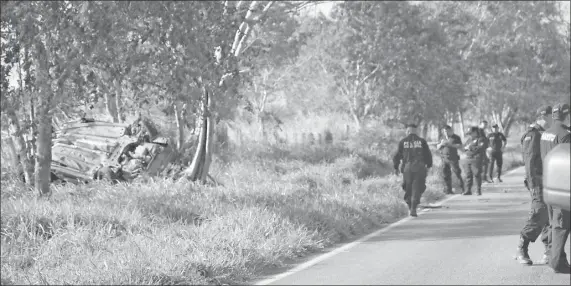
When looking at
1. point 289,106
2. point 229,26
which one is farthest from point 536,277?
point 289,106

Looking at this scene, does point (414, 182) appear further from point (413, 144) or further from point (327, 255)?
point (327, 255)

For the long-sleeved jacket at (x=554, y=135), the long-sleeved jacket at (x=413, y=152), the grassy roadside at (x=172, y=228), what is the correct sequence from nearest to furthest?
the grassy roadside at (x=172, y=228) < the long-sleeved jacket at (x=554, y=135) < the long-sleeved jacket at (x=413, y=152)

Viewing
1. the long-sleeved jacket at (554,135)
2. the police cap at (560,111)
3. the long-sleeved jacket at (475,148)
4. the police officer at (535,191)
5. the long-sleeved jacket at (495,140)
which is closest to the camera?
the long-sleeved jacket at (554,135)

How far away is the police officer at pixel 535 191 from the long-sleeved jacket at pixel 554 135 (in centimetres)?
45

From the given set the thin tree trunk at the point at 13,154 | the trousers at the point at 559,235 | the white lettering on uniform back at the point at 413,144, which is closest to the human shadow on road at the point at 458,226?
the white lettering on uniform back at the point at 413,144

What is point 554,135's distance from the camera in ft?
26.2

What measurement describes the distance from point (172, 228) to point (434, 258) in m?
3.45

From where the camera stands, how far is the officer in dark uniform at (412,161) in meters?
14.2

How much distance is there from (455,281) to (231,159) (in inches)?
674

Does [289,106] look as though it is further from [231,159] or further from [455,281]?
[455,281]

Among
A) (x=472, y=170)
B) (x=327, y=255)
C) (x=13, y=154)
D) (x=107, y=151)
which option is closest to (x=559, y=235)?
(x=327, y=255)

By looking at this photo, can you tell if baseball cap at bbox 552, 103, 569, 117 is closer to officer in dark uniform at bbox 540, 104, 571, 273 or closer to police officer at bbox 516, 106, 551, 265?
officer in dark uniform at bbox 540, 104, 571, 273

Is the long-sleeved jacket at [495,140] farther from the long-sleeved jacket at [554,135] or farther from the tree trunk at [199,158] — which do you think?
the long-sleeved jacket at [554,135]

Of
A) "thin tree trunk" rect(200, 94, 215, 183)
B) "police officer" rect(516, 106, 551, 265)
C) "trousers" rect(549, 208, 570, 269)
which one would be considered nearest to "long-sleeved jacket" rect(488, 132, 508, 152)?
"thin tree trunk" rect(200, 94, 215, 183)
